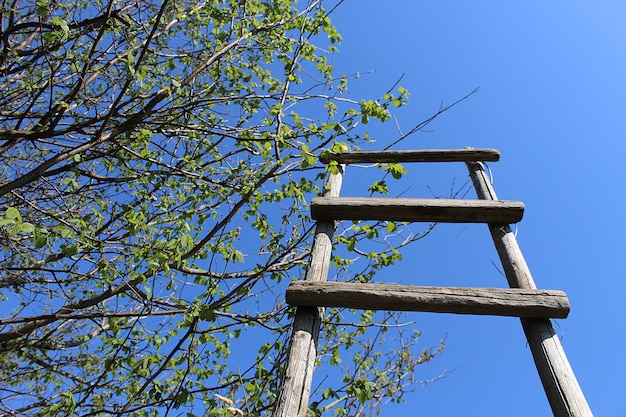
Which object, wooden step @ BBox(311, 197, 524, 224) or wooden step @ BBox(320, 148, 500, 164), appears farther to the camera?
wooden step @ BBox(320, 148, 500, 164)

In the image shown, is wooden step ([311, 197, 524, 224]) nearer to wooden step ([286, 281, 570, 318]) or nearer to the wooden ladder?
the wooden ladder

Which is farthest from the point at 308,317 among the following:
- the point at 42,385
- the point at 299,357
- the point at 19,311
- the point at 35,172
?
the point at 42,385

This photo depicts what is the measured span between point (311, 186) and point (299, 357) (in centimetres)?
230

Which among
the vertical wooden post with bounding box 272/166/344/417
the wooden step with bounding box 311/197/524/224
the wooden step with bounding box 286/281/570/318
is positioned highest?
the wooden step with bounding box 311/197/524/224

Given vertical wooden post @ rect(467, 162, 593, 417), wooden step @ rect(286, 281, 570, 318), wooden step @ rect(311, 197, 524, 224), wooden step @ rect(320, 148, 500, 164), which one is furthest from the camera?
wooden step @ rect(320, 148, 500, 164)

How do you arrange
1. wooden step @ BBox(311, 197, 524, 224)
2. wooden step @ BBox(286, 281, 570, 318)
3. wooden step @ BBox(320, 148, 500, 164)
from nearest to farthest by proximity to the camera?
wooden step @ BBox(286, 281, 570, 318)
wooden step @ BBox(311, 197, 524, 224)
wooden step @ BBox(320, 148, 500, 164)

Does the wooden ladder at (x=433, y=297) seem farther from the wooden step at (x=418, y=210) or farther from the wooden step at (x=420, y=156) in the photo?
the wooden step at (x=420, y=156)

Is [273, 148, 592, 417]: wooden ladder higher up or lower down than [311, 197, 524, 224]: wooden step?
lower down

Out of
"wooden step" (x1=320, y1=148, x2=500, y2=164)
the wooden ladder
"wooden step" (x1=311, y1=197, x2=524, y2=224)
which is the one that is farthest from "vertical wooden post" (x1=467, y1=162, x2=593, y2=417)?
"wooden step" (x1=320, y1=148, x2=500, y2=164)

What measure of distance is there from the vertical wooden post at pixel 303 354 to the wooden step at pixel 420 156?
0.91 metres

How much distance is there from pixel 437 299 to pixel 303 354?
58cm

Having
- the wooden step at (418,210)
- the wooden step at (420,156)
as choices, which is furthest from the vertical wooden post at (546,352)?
the wooden step at (420,156)

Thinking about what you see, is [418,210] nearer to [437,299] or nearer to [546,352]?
[437,299]

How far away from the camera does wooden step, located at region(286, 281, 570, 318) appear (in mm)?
1705
